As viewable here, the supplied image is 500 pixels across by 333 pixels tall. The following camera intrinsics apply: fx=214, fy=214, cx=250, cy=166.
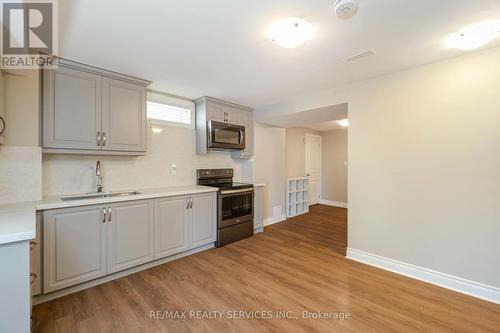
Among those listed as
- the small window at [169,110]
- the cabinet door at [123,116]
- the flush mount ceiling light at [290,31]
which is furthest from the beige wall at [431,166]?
the cabinet door at [123,116]

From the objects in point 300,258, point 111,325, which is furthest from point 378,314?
point 111,325

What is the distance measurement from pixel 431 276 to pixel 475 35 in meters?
2.36

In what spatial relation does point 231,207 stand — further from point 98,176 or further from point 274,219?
point 98,176

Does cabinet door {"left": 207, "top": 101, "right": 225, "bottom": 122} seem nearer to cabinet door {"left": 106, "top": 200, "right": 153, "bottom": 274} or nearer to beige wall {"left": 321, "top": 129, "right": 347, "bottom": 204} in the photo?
cabinet door {"left": 106, "top": 200, "right": 153, "bottom": 274}

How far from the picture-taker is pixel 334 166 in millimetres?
6734

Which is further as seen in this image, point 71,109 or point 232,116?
point 232,116

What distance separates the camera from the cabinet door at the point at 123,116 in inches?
101

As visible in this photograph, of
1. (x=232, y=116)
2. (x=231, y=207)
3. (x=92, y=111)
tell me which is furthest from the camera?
(x=232, y=116)

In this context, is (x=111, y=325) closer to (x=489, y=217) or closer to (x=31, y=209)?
(x=31, y=209)

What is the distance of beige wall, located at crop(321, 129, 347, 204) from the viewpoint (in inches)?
256

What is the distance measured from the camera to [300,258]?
9.66 feet

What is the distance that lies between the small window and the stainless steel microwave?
45 centimetres

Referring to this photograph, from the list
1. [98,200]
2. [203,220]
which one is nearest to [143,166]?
[98,200]

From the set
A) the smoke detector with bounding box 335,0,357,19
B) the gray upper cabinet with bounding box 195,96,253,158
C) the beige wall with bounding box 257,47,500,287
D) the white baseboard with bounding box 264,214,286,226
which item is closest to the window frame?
the gray upper cabinet with bounding box 195,96,253,158
